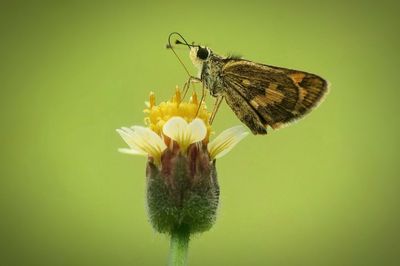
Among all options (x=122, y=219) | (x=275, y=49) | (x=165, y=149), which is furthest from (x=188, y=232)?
(x=275, y=49)

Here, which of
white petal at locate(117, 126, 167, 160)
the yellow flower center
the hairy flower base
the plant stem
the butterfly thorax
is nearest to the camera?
the plant stem

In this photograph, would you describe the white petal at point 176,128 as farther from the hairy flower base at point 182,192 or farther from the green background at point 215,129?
the green background at point 215,129

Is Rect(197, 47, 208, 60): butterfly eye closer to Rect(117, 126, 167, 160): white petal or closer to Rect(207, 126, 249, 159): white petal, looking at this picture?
Rect(207, 126, 249, 159): white petal

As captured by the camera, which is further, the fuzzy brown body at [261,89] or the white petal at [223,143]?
the fuzzy brown body at [261,89]

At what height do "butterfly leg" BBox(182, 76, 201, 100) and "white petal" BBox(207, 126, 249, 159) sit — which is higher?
"butterfly leg" BBox(182, 76, 201, 100)

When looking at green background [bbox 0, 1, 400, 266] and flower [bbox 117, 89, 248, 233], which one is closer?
flower [bbox 117, 89, 248, 233]

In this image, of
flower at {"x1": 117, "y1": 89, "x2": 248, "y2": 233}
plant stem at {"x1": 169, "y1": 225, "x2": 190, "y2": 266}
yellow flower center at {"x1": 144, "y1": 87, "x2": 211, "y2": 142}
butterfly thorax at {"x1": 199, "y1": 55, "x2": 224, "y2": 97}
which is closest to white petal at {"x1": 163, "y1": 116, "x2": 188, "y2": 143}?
flower at {"x1": 117, "y1": 89, "x2": 248, "y2": 233}

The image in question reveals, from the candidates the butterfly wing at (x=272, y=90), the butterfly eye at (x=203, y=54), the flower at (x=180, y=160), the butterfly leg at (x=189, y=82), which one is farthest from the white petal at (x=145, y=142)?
the butterfly eye at (x=203, y=54)

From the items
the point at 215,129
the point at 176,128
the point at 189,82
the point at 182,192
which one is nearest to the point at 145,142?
the point at 176,128
